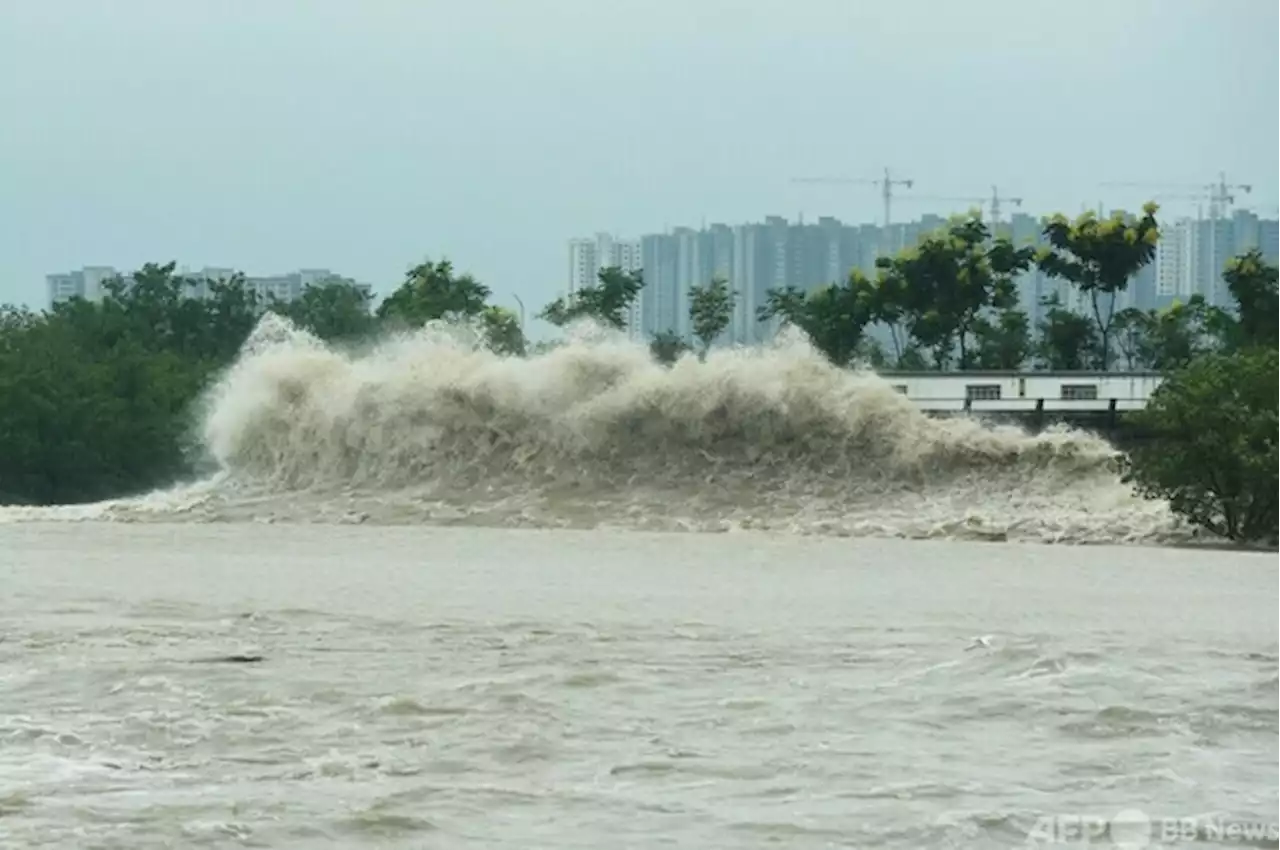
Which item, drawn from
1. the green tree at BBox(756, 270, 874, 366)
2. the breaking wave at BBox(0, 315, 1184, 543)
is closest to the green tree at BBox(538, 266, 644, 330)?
the green tree at BBox(756, 270, 874, 366)

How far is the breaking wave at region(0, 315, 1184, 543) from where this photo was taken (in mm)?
24094

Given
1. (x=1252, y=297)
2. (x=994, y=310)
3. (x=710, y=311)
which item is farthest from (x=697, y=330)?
(x=1252, y=297)

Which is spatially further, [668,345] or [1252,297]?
[668,345]

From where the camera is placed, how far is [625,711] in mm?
9453

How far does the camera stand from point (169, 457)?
36688mm

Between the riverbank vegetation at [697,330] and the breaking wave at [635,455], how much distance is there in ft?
5.82

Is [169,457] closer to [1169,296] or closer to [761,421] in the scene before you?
[761,421]

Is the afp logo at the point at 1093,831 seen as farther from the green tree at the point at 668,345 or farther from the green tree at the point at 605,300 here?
the green tree at the point at 605,300

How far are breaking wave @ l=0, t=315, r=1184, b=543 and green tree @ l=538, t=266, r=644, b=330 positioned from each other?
23.4m

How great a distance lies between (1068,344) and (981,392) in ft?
40.6

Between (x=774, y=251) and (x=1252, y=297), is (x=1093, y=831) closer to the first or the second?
(x=1252, y=297)

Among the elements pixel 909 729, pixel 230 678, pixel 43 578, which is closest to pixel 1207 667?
pixel 909 729

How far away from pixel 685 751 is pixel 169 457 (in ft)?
96.2

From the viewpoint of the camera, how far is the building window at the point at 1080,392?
35.9 m
